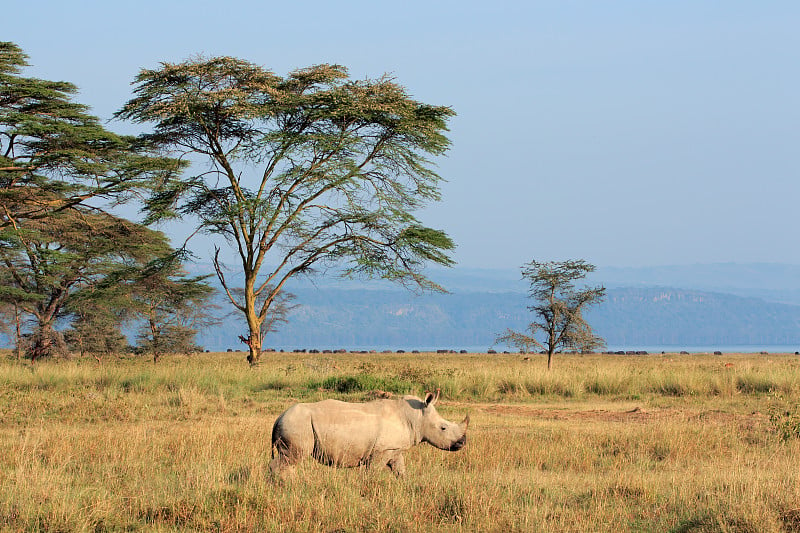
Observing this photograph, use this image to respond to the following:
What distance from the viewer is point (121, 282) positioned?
28.6 meters

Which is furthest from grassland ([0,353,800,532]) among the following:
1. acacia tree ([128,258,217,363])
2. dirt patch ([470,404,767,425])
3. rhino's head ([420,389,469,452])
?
acacia tree ([128,258,217,363])

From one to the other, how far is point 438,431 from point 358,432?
1.02 metres

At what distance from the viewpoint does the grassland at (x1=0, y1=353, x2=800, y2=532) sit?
7.13 meters

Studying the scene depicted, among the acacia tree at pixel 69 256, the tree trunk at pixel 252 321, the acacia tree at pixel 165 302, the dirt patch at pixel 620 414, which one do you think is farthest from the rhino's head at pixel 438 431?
the acacia tree at pixel 69 256

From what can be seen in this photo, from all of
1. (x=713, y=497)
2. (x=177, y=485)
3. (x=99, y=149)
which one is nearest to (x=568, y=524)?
(x=713, y=497)

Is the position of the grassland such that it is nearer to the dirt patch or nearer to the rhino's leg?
the dirt patch

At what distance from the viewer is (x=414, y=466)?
31.7 feet

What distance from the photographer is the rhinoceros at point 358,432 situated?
827 centimetres

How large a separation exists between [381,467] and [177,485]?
2096 millimetres

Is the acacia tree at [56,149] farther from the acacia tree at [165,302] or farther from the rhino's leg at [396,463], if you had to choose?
the rhino's leg at [396,463]

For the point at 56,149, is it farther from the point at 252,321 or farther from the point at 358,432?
the point at 358,432

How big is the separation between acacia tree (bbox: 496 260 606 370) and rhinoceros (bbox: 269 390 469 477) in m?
25.5

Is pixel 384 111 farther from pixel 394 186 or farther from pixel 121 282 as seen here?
pixel 121 282

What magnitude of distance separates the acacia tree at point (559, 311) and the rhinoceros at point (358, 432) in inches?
1004
